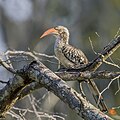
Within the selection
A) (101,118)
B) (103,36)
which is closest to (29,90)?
(101,118)

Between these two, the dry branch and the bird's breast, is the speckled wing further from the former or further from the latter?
the dry branch

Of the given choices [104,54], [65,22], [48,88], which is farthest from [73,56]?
[65,22]

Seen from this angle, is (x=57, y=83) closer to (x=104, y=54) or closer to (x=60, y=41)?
(x=104, y=54)

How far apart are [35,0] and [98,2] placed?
1.61 meters

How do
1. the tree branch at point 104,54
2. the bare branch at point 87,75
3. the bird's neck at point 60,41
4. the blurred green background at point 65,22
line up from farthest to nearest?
the blurred green background at point 65,22 → the bird's neck at point 60,41 → the tree branch at point 104,54 → the bare branch at point 87,75

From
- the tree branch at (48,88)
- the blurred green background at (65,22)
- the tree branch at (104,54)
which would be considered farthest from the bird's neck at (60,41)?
the blurred green background at (65,22)

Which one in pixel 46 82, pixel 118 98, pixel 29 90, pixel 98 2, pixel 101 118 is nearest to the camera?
pixel 101 118

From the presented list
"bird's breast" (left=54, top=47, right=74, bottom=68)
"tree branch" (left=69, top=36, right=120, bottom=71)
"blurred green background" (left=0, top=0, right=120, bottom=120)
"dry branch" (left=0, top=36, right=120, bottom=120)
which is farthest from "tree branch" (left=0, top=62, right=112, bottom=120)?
"blurred green background" (left=0, top=0, right=120, bottom=120)

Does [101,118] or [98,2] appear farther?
[98,2]

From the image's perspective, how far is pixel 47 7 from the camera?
14.7 meters

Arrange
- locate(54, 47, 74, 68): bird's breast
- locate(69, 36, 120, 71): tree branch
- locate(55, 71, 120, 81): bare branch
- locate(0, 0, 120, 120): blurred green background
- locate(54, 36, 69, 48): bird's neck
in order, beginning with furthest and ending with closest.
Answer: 1. locate(0, 0, 120, 120): blurred green background
2. locate(54, 36, 69, 48): bird's neck
3. locate(54, 47, 74, 68): bird's breast
4. locate(69, 36, 120, 71): tree branch
5. locate(55, 71, 120, 81): bare branch

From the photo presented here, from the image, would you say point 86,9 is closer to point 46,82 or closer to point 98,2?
point 98,2

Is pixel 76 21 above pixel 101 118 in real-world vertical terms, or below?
above

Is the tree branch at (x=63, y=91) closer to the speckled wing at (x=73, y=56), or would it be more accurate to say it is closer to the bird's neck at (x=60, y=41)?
the speckled wing at (x=73, y=56)
